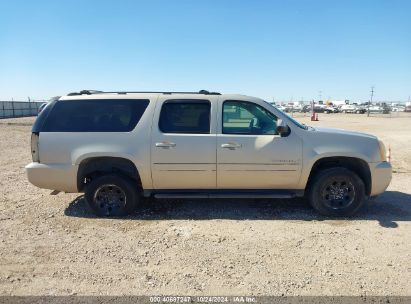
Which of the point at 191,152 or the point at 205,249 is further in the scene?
the point at 191,152

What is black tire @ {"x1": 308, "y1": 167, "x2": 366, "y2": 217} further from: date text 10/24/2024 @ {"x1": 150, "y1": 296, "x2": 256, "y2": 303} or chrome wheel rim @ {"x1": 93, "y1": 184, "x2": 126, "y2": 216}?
chrome wheel rim @ {"x1": 93, "y1": 184, "x2": 126, "y2": 216}

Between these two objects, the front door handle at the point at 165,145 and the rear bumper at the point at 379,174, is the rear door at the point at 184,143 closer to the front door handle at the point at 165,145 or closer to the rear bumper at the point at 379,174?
the front door handle at the point at 165,145

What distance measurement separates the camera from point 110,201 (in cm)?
522

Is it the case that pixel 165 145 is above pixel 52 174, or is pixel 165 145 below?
above

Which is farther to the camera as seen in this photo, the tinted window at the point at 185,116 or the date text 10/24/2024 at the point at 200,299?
the tinted window at the point at 185,116

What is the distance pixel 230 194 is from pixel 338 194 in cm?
173

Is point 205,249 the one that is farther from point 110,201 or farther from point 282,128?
point 282,128

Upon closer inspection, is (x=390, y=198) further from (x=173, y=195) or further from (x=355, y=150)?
(x=173, y=195)

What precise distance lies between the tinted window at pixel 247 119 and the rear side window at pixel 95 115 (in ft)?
4.29

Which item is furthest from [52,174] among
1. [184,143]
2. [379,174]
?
[379,174]

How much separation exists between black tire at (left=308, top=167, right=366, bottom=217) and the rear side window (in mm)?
3014

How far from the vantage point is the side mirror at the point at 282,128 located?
4.91 metres

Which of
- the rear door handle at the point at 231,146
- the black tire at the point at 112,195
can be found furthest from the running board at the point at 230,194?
the rear door handle at the point at 231,146

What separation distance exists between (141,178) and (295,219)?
2.50m
